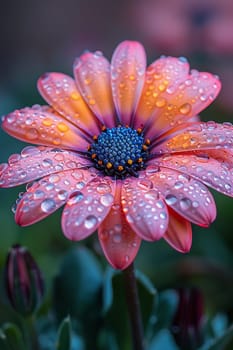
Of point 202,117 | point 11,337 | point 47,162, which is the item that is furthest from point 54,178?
point 202,117

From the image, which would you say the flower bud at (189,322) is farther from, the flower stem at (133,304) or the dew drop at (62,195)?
the dew drop at (62,195)

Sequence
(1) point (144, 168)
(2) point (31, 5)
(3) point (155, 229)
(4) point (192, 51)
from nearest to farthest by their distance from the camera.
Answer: (3) point (155, 229)
(1) point (144, 168)
(4) point (192, 51)
(2) point (31, 5)

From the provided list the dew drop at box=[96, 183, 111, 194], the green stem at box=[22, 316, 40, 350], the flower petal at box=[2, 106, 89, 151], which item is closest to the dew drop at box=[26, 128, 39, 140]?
the flower petal at box=[2, 106, 89, 151]

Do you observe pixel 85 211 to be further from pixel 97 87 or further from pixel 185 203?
pixel 97 87

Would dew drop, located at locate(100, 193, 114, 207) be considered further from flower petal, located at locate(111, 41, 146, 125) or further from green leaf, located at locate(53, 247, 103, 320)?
green leaf, located at locate(53, 247, 103, 320)

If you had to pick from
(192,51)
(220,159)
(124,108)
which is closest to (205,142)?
(220,159)

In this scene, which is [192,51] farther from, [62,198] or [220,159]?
[62,198]

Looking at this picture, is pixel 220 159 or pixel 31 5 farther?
pixel 31 5
